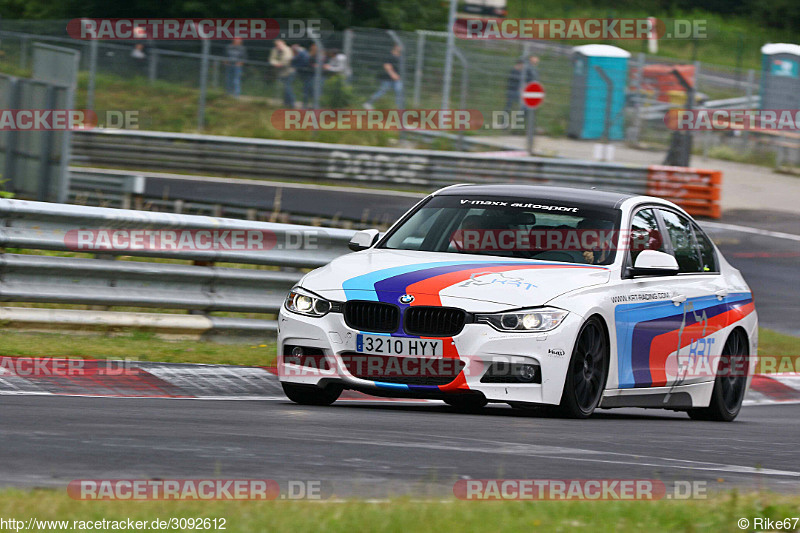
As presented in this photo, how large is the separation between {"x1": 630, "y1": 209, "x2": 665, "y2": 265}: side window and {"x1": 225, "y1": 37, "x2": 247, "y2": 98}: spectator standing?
2244 cm

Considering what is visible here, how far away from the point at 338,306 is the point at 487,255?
3.91ft

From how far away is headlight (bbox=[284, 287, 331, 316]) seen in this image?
336 inches

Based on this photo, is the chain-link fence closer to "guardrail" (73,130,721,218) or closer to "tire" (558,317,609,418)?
"guardrail" (73,130,721,218)

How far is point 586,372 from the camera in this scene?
8516 millimetres

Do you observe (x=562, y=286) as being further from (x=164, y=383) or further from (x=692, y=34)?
(x=692, y=34)

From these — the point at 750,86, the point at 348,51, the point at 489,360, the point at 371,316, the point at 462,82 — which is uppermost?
the point at 750,86

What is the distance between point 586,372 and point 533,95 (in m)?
22.9

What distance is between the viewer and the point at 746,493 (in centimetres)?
585

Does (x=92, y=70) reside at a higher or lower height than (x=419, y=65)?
lower

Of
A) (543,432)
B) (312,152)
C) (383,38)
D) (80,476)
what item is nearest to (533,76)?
(383,38)

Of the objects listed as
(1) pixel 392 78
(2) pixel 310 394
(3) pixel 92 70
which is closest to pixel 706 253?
(2) pixel 310 394

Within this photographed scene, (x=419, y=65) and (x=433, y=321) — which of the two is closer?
(x=433, y=321)

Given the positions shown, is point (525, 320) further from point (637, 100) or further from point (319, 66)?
point (637, 100)

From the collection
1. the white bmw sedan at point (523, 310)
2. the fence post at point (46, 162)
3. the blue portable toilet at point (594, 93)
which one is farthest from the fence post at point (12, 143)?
the blue portable toilet at point (594, 93)
